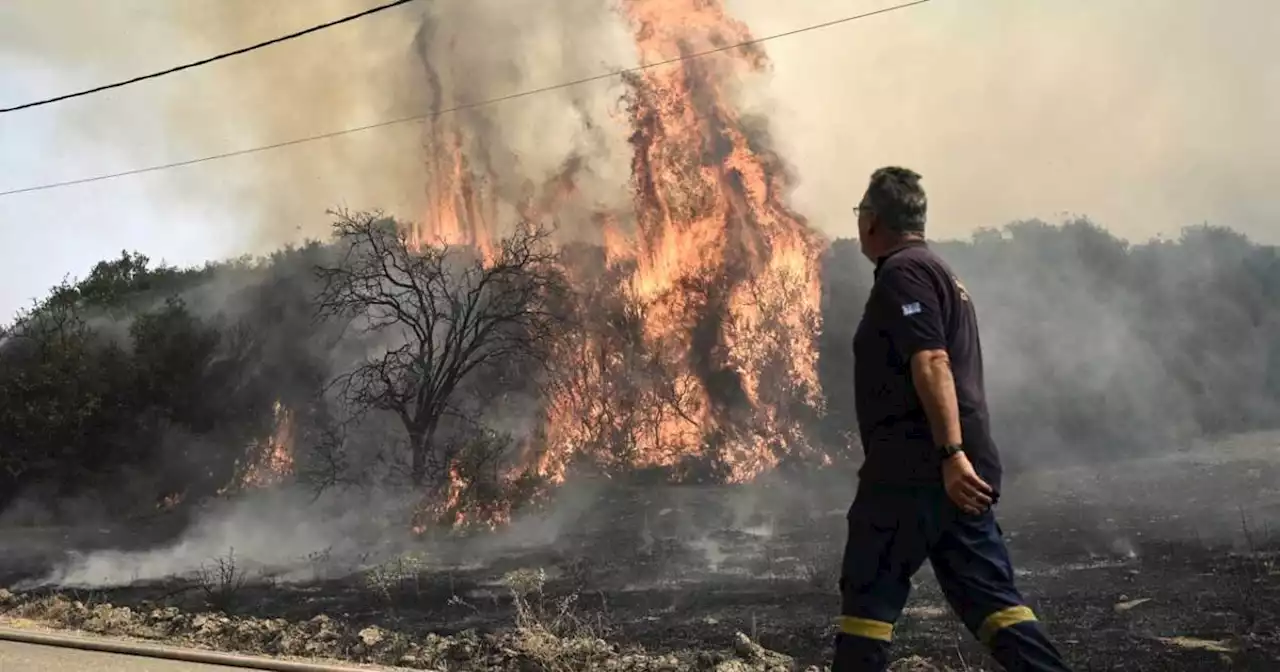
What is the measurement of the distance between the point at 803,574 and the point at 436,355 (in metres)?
3.50

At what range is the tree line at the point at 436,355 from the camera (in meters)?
4.61

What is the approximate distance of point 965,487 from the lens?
2.28 m

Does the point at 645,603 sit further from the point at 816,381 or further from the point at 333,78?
the point at 333,78

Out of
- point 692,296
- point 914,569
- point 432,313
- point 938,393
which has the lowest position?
point 914,569

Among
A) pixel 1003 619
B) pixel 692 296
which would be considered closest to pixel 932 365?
pixel 1003 619

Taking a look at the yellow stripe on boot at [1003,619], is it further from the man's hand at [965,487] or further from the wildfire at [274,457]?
the wildfire at [274,457]

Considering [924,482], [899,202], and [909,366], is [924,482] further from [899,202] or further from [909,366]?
[899,202]

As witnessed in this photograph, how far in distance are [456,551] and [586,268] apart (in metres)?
2.32

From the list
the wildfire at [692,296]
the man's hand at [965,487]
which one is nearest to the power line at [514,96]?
the wildfire at [692,296]

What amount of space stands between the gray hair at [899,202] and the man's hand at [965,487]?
785 millimetres

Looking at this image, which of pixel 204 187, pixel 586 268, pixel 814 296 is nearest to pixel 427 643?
pixel 586 268

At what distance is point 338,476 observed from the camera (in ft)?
22.6

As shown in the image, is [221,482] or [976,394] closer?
[976,394]

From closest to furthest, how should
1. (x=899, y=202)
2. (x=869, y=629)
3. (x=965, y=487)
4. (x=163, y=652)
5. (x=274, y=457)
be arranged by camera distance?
(x=965, y=487) < (x=869, y=629) < (x=899, y=202) < (x=163, y=652) < (x=274, y=457)
